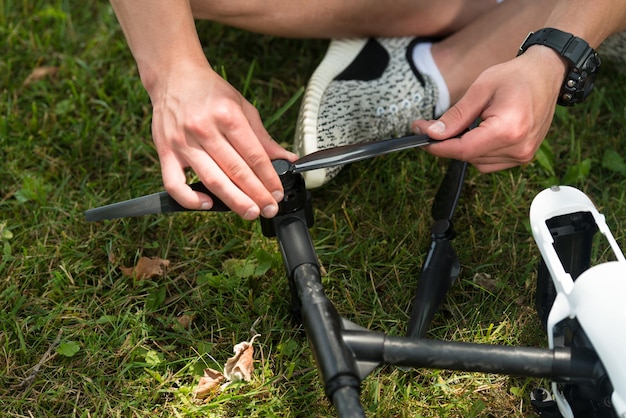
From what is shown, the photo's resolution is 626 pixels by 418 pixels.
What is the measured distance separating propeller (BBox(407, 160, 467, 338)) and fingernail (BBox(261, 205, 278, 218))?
1.13 feet

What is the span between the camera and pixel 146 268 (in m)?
1.55

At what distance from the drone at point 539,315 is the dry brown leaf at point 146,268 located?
236 millimetres

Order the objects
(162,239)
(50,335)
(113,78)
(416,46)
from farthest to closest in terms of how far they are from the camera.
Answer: (113,78), (416,46), (162,239), (50,335)

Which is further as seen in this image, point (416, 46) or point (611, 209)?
point (416, 46)

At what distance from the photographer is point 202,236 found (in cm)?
160

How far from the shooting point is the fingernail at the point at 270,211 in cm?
125

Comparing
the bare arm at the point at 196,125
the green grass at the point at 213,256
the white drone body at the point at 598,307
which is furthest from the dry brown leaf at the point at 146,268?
the white drone body at the point at 598,307

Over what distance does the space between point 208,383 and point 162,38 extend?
2.12 ft

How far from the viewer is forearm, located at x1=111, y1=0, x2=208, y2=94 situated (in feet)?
4.43

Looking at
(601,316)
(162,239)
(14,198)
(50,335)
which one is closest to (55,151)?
(14,198)

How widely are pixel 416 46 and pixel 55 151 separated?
907 millimetres

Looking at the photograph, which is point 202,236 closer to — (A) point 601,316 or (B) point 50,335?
(B) point 50,335

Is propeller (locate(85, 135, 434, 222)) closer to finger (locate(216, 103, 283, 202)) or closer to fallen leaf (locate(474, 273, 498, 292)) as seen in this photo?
finger (locate(216, 103, 283, 202))

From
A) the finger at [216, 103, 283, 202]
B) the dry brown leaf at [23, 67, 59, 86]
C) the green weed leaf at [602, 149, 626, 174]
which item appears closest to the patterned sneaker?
the finger at [216, 103, 283, 202]
